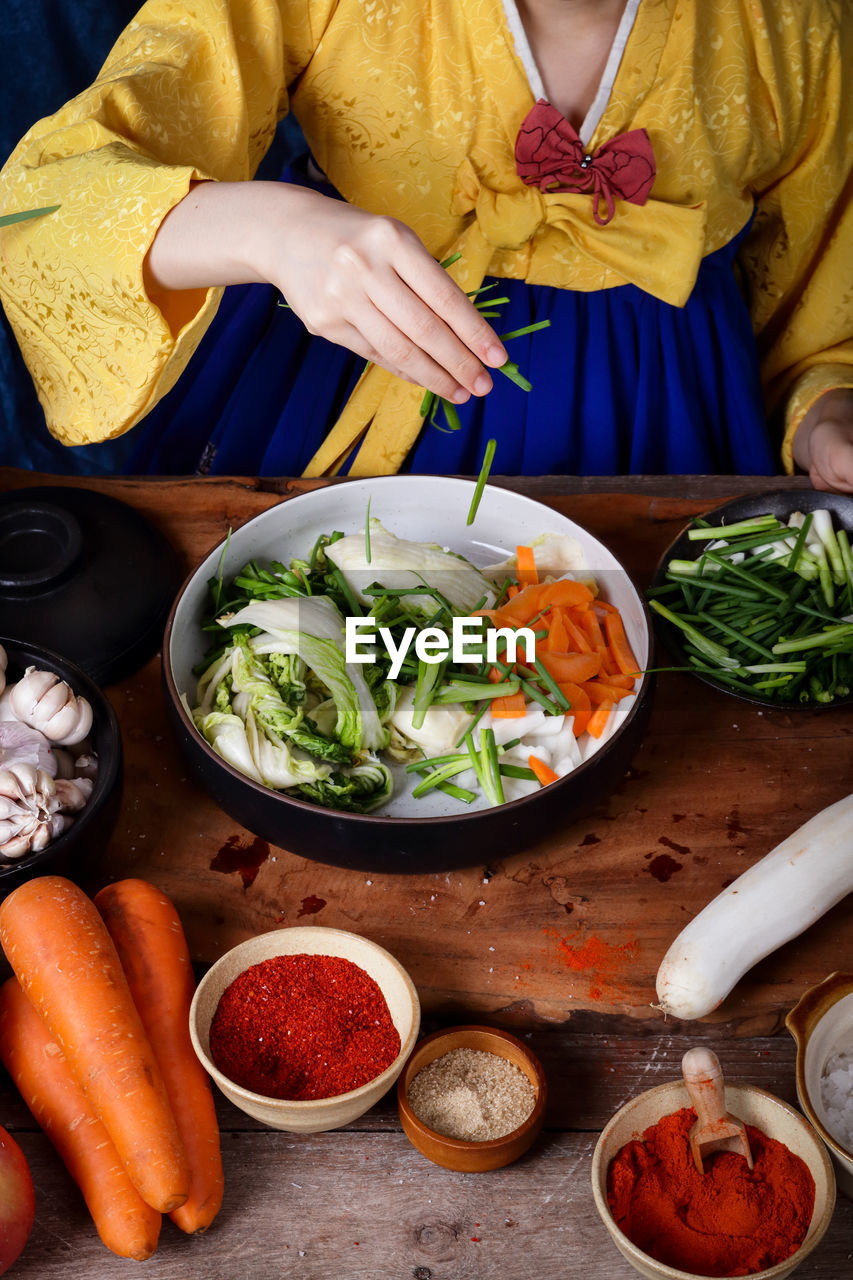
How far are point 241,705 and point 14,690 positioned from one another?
0.83 feet

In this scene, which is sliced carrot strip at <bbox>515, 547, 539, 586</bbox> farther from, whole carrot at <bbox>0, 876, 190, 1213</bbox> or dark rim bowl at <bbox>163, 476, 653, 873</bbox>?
whole carrot at <bbox>0, 876, 190, 1213</bbox>

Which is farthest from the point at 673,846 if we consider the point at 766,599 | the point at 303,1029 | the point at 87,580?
the point at 87,580

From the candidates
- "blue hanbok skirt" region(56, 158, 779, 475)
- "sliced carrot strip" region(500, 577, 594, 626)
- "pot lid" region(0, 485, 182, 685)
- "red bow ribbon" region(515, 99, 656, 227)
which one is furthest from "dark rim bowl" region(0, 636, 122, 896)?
"red bow ribbon" region(515, 99, 656, 227)

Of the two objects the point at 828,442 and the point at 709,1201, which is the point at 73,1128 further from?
the point at 828,442

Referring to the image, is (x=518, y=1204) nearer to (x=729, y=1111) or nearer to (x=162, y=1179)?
(x=729, y=1111)

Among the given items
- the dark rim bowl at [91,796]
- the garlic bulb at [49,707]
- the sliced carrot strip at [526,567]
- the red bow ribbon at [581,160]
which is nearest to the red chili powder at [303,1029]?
the dark rim bowl at [91,796]

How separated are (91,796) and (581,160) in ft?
3.83

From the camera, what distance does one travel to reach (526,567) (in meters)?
1.41

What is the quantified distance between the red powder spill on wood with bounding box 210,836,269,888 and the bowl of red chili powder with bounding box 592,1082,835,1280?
0.49 m

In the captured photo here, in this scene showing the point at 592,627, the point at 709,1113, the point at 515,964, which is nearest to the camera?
the point at 709,1113

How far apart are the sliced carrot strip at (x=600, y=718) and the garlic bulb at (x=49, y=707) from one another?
0.59 metres

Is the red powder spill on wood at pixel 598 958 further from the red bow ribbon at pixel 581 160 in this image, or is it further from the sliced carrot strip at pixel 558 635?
the red bow ribbon at pixel 581 160

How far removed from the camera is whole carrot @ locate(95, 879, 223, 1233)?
3.08 feet

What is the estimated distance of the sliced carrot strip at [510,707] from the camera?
1244 mm
